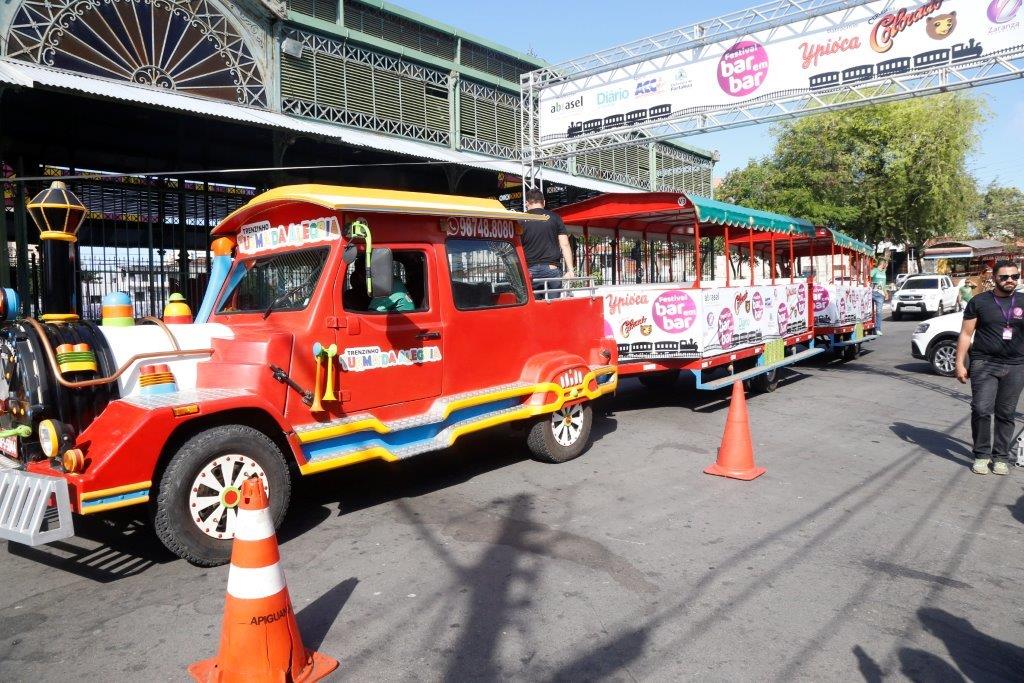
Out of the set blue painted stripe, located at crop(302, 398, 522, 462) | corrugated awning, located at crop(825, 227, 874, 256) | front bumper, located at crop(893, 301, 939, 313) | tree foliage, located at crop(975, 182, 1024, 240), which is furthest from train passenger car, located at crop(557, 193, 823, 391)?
tree foliage, located at crop(975, 182, 1024, 240)

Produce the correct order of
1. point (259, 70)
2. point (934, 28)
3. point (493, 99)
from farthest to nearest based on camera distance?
1. point (493, 99)
2. point (259, 70)
3. point (934, 28)

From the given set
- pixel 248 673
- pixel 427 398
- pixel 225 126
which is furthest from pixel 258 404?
pixel 225 126

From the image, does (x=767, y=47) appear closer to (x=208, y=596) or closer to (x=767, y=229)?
(x=767, y=229)

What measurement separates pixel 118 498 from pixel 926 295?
28.0m

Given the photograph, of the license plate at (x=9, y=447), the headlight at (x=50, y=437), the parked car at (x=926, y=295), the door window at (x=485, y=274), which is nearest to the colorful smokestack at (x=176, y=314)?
the license plate at (x=9, y=447)

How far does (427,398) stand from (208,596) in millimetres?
2060

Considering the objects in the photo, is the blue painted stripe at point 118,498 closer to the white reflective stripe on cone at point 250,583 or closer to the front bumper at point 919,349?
the white reflective stripe on cone at point 250,583

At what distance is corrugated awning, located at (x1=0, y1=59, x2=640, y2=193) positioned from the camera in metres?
9.58

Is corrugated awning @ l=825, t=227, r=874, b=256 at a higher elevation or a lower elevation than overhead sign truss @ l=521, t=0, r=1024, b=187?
lower

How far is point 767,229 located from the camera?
1053 centimetres

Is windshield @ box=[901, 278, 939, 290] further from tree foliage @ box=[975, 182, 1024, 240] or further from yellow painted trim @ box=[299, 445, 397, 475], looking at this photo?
tree foliage @ box=[975, 182, 1024, 240]

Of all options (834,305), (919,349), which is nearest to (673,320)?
(834,305)

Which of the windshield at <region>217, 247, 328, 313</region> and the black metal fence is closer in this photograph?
the windshield at <region>217, 247, 328, 313</region>

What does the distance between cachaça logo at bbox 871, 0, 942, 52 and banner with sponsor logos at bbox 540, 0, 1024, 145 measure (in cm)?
1
